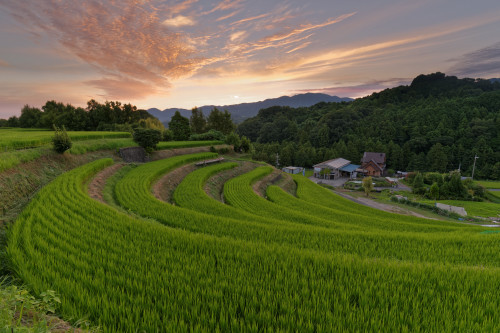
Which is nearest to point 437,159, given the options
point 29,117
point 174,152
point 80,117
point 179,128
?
point 179,128

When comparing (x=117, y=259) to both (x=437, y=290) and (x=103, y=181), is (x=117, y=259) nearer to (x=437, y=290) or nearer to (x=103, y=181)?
(x=437, y=290)

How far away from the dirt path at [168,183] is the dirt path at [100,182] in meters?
3.60

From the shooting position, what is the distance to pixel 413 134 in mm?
86812

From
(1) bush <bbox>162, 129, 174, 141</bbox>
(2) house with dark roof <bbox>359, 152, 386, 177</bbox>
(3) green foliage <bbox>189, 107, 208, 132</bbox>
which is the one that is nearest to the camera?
(1) bush <bbox>162, 129, 174, 141</bbox>

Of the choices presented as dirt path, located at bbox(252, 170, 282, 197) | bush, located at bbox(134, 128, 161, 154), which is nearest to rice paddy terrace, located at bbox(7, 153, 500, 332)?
dirt path, located at bbox(252, 170, 282, 197)

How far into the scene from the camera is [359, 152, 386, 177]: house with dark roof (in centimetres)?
7012

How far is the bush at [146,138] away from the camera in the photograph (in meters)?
27.9

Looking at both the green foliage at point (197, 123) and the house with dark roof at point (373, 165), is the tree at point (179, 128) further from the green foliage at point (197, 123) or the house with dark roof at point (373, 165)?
the house with dark roof at point (373, 165)

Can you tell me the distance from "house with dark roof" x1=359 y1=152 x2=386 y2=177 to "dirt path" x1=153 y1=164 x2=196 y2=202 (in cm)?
6504

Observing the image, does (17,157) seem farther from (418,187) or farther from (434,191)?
(418,187)

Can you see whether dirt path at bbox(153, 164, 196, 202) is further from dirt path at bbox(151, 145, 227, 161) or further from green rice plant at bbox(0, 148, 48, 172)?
green rice plant at bbox(0, 148, 48, 172)

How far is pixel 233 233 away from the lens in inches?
317

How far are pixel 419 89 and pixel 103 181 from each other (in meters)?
173

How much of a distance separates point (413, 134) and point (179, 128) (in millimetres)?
94097
